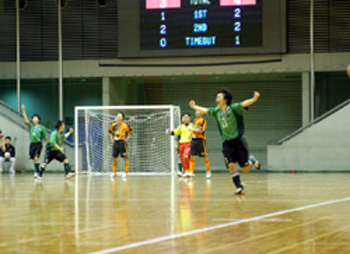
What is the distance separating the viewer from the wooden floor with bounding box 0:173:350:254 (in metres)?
5.35

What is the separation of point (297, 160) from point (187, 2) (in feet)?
21.0

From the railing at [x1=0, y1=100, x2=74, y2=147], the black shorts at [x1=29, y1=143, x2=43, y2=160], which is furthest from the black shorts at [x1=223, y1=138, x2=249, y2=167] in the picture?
the railing at [x1=0, y1=100, x2=74, y2=147]

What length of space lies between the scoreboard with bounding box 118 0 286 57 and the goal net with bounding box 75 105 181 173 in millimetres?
2163

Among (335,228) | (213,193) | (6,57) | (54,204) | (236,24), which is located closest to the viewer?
(335,228)

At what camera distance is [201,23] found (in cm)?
2041

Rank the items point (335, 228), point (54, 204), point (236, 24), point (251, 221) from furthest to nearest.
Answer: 1. point (236, 24)
2. point (54, 204)
3. point (251, 221)
4. point (335, 228)

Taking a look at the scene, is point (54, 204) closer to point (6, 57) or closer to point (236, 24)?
point (236, 24)

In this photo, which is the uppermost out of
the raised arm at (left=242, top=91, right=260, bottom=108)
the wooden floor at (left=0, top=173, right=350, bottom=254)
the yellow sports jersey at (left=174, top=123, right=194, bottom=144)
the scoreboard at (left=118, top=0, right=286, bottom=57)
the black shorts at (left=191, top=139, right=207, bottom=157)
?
the scoreboard at (left=118, top=0, right=286, bottom=57)

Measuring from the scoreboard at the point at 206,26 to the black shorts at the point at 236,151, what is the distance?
9.61 meters

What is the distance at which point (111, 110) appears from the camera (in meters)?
22.6

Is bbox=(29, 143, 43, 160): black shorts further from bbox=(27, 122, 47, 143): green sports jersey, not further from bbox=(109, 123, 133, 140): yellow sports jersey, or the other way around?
bbox=(109, 123, 133, 140): yellow sports jersey

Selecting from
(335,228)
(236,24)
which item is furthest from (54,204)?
(236,24)

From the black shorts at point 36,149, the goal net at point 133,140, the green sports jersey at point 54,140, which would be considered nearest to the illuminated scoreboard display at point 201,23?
the goal net at point 133,140

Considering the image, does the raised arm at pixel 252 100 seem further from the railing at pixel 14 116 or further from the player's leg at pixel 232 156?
the railing at pixel 14 116
